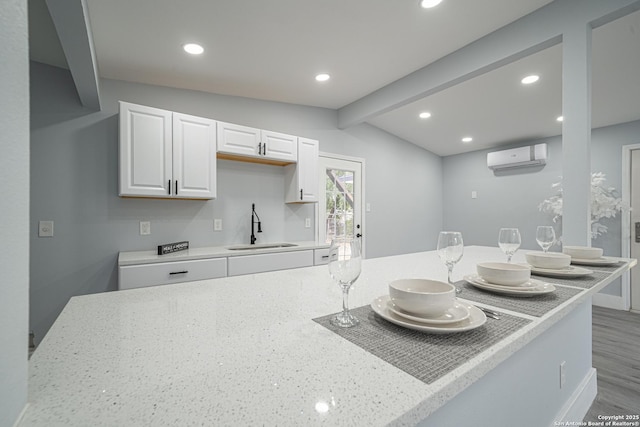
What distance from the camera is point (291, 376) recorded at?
0.51 meters

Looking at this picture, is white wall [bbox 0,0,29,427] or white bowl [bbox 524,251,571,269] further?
white bowl [bbox 524,251,571,269]

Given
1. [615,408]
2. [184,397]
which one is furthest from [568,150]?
[184,397]

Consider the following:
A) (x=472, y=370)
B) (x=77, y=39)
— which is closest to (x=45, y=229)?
(x=77, y=39)

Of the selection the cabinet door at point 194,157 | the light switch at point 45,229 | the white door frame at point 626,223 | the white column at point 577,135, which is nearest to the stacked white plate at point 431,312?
the white column at point 577,135

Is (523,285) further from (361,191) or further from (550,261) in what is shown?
(361,191)

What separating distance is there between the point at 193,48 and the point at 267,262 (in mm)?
1882

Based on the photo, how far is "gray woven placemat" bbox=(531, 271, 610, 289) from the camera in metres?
1.15

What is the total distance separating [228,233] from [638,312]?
5.06 m

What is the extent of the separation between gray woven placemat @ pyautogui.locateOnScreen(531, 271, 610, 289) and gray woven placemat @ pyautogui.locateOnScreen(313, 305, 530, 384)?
2.00 feet

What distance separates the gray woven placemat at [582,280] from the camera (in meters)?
1.15

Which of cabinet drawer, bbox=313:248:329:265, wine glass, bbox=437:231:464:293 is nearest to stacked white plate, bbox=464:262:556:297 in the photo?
wine glass, bbox=437:231:464:293

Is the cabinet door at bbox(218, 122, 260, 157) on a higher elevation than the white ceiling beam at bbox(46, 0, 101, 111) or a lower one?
lower

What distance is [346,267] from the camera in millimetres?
717

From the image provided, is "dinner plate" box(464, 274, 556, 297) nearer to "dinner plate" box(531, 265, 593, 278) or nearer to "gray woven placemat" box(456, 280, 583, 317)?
"gray woven placemat" box(456, 280, 583, 317)
